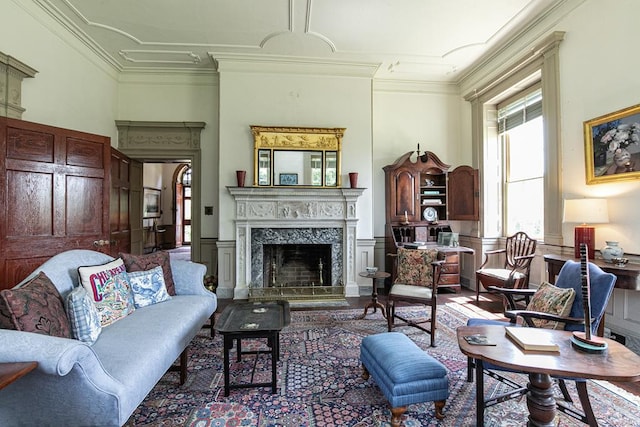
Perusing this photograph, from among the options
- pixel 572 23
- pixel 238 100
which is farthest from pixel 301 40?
pixel 572 23

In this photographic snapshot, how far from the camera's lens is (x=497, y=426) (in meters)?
1.82

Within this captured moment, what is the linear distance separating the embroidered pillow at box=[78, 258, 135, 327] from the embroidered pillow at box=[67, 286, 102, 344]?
0.92ft

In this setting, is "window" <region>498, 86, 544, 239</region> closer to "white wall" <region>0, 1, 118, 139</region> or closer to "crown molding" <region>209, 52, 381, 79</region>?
"crown molding" <region>209, 52, 381, 79</region>

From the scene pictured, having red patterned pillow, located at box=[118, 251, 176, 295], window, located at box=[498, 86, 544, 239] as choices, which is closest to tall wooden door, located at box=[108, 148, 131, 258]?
red patterned pillow, located at box=[118, 251, 176, 295]

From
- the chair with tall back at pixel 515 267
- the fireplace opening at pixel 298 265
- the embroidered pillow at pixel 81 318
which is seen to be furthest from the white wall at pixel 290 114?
the embroidered pillow at pixel 81 318

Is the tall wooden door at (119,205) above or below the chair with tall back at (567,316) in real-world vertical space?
above

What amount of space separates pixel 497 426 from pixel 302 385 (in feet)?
4.18

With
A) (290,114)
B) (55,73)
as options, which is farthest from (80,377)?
(290,114)

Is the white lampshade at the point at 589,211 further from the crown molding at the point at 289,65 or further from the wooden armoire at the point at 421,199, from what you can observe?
the crown molding at the point at 289,65

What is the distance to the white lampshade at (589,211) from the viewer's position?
293 centimetres

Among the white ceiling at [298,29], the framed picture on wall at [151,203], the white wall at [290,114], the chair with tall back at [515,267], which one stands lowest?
the chair with tall back at [515,267]

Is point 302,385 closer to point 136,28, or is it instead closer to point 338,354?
point 338,354

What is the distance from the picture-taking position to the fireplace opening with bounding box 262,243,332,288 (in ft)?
16.2

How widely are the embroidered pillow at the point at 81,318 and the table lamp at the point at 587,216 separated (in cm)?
419
